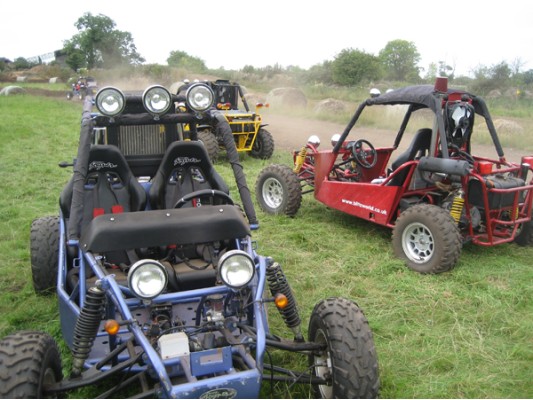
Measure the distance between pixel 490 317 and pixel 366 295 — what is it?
1.04m

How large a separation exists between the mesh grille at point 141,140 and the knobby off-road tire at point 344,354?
108 inches

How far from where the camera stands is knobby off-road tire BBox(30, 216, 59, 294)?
450cm

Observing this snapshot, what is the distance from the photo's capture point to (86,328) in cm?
291

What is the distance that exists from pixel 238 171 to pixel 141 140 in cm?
149

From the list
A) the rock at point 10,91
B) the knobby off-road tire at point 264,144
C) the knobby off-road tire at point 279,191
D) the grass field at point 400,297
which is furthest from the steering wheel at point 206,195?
the rock at point 10,91

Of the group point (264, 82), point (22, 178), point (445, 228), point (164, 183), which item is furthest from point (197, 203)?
point (264, 82)

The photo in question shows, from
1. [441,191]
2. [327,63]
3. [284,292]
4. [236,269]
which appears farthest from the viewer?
[327,63]

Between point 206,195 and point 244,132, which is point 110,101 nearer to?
point 206,195

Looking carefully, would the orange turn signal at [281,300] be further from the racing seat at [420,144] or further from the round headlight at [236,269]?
the racing seat at [420,144]

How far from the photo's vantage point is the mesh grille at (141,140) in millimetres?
5156

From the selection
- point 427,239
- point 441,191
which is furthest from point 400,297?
point 441,191

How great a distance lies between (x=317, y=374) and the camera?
10.2ft

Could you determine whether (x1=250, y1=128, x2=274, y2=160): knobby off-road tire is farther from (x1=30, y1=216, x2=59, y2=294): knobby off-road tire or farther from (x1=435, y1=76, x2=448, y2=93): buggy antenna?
(x1=30, y1=216, x2=59, y2=294): knobby off-road tire

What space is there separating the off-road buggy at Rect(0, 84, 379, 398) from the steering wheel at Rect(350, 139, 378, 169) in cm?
281
